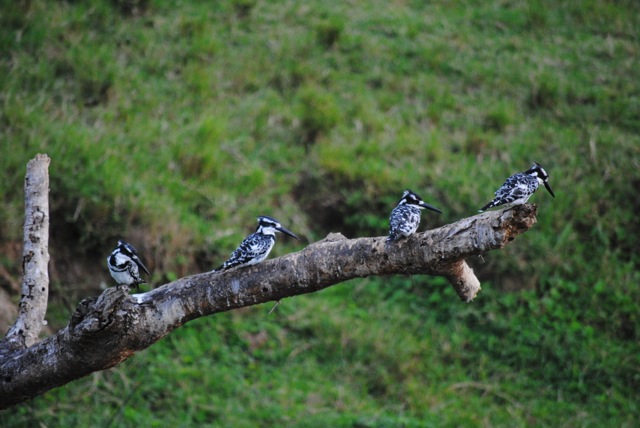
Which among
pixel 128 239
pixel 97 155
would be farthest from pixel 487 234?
pixel 97 155

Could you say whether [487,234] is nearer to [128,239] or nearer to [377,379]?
[377,379]

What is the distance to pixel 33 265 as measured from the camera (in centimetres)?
513

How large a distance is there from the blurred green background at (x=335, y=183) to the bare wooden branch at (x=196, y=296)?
7.64 feet

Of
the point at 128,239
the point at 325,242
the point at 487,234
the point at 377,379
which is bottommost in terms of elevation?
the point at 377,379

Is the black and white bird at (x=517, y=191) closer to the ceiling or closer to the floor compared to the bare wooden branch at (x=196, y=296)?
closer to the ceiling

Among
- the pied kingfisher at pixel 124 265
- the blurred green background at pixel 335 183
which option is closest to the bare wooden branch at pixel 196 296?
the pied kingfisher at pixel 124 265

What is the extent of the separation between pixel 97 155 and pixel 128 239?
1.15 meters

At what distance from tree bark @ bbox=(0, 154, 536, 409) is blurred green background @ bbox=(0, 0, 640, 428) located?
91.5 inches

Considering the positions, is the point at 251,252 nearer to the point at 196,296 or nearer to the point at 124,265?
the point at 196,296

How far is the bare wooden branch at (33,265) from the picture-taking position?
497 cm

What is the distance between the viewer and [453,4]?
44.5 feet

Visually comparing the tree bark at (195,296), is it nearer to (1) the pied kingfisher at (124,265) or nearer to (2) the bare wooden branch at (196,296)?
(2) the bare wooden branch at (196,296)

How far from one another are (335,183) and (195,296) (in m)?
5.29

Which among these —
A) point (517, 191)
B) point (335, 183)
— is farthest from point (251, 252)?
point (335, 183)
